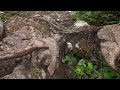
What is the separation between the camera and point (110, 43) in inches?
173

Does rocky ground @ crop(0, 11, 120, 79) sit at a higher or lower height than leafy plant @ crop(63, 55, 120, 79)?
higher

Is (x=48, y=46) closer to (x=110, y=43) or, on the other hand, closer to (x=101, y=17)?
(x=110, y=43)

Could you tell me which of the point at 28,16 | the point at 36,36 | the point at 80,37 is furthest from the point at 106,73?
the point at 28,16

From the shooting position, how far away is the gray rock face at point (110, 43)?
426cm

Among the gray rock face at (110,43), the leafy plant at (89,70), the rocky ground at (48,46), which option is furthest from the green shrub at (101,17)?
the leafy plant at (89,70)

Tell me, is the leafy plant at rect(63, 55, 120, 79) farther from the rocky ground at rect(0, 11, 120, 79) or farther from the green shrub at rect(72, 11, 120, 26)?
the green shrub at rect(72, 11, 120, 26)

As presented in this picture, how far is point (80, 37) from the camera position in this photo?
475 centimetres

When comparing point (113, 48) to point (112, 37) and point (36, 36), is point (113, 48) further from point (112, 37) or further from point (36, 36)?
point (36, 36)

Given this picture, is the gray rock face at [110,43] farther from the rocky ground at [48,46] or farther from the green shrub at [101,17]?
the green shrub at [101,17]

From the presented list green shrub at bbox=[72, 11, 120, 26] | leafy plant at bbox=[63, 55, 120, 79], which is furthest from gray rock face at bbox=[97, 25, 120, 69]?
green shrub at bbox=[72, 11, 120, 26]

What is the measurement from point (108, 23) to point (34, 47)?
1599 mm

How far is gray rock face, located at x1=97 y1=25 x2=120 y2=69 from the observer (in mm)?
4258

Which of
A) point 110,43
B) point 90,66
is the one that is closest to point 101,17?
point 110,43
